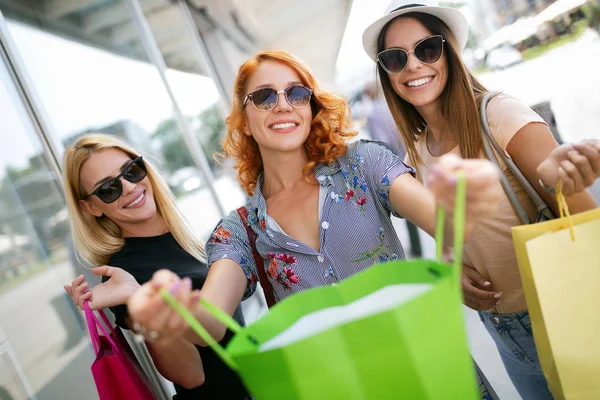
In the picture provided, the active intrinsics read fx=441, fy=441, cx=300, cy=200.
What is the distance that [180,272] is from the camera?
1.71m

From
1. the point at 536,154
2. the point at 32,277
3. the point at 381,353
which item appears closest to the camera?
the point at 381,353

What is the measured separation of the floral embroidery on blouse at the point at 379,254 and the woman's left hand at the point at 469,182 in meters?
0.59

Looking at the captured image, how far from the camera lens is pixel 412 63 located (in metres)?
1.42

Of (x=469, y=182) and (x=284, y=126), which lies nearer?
(x=469, y=182)

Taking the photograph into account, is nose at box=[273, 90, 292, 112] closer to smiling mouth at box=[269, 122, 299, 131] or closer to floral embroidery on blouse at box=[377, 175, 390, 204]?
smiling mouth at box=[269, 122, 299, 131]

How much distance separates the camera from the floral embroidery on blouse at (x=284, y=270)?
50.6 inches

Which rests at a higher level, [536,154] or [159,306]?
[159,306]

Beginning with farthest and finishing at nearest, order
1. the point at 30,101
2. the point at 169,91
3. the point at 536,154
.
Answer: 1. the point at 169,91
2. the point at 30,101
3. the point at 536,154

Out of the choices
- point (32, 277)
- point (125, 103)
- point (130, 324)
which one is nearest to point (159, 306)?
point (130, 324)

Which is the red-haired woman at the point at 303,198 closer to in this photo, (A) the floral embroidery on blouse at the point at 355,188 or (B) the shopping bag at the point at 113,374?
(A) the floral embroidery on blouse at the point at 355,188

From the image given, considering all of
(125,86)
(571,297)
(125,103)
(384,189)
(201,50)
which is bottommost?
(571,297)

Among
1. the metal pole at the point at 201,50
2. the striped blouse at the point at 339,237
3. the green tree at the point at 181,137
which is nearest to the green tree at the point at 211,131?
the green tree at the point at 181,137

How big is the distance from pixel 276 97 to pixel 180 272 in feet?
2.62

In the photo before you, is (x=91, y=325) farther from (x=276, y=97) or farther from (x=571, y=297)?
(x=571, y=297)
